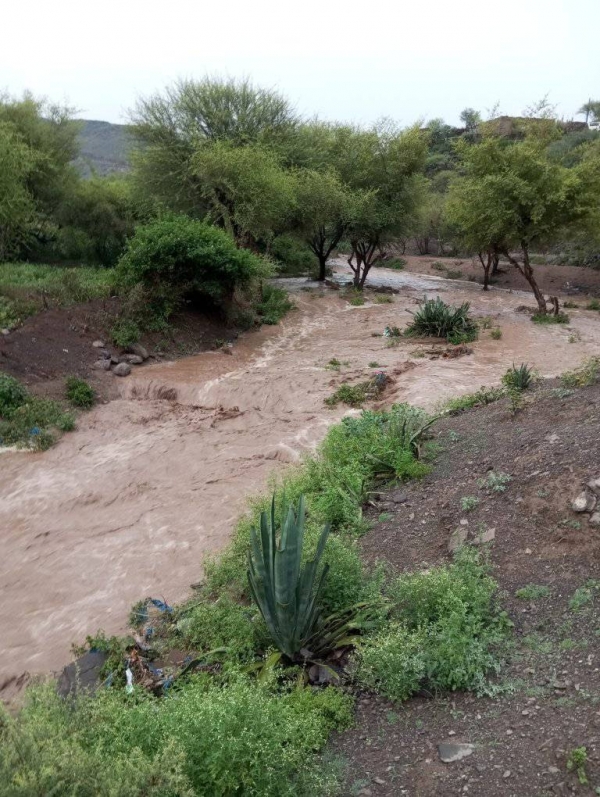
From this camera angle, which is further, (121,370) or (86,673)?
(121,370)

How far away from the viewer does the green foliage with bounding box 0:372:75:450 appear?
10.1 m

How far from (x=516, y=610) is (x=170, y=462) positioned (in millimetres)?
6219

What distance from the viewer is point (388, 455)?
7062mm

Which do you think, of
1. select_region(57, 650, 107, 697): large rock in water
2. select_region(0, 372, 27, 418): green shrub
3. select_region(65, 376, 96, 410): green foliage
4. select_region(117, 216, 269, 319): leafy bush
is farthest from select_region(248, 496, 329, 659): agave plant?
select_region(117, 216, 269, 319): leafy bush

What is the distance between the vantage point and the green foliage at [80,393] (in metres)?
11.6

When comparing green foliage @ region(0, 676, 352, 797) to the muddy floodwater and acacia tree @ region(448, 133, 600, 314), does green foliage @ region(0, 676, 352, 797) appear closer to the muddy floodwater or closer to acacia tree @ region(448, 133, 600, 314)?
the muddy floodwater

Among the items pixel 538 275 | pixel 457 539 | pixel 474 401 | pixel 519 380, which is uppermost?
pixel 538 275

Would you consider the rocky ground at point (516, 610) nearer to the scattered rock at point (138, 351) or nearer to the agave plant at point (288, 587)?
the agave plant at point (288, 587)

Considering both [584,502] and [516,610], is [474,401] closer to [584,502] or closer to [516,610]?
[584,502]

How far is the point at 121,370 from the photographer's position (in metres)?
13.2

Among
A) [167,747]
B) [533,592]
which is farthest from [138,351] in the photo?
[167,747]

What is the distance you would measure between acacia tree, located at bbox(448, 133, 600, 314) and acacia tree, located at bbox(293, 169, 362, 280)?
4.44 metres

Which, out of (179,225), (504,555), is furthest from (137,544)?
(179,225)

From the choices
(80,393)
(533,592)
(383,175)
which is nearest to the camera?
(533,592)
